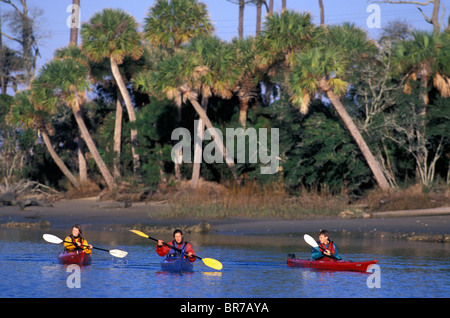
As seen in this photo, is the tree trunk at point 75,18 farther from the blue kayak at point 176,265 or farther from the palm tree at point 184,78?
the blue kayak at point 176,265

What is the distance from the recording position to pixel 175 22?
147 ft

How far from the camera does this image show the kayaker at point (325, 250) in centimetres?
1959

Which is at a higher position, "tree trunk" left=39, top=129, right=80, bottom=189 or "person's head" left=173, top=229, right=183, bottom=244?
"tree trunk" left=39, top=129, right=80, bottom=189

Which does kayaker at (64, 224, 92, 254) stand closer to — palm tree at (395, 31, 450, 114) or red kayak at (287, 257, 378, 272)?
red kayak at (287, 257, 378, 272)

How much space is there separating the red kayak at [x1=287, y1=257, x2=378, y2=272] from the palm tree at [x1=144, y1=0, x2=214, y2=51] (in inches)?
1059

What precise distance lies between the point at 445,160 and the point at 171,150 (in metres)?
15.9

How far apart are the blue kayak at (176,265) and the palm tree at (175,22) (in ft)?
89.0

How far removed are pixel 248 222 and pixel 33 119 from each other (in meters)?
20.2

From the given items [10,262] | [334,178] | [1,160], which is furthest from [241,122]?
[10,262]

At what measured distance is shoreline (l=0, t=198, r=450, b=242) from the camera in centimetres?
2872

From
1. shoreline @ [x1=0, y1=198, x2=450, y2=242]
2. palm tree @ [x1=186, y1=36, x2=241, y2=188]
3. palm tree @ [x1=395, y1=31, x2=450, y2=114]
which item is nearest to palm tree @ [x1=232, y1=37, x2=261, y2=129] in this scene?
palm tree @ [x1=186, y1=36, x2=241, y2=188]

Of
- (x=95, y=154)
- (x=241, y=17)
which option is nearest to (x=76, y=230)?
(x=95, y=154)

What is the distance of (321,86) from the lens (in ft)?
115

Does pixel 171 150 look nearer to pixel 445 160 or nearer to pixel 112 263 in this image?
pixel 445 160
